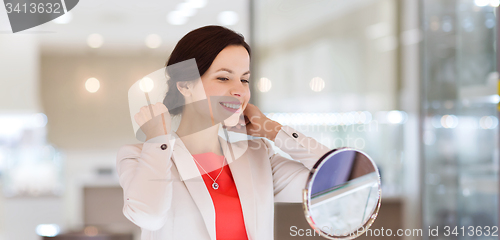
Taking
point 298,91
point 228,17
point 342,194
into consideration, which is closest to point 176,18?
point 228,17

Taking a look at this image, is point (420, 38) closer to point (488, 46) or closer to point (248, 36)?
point (488, 46)

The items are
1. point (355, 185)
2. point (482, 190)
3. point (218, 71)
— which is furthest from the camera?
point (482, 190)

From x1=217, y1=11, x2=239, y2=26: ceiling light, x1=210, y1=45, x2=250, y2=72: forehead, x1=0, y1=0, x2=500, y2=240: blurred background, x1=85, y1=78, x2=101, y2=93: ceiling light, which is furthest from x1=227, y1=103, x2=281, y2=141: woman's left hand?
x1=85, y1=78, x2=101, y2=93: ceiling light

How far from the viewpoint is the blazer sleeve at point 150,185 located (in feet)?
2.89

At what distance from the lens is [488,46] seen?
2.41 m

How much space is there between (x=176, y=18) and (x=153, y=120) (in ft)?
5.69

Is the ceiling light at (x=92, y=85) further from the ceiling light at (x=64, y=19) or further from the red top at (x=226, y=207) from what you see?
the red top at (x=226, y=207)

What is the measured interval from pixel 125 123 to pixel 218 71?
5.63 ft

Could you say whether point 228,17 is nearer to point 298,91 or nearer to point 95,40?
point 298,91

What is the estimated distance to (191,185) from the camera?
97 cm

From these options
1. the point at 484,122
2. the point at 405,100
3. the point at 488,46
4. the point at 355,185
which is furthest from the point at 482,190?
the point at 355,185

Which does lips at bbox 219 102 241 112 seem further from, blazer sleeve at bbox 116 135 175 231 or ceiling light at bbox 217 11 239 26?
ceiling light at bbox 217 11 239 26

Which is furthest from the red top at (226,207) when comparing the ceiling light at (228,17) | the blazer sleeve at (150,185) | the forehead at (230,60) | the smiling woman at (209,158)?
the ceiling light at (228,17)

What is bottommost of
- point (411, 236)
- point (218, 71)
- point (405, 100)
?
point (411, 236)
